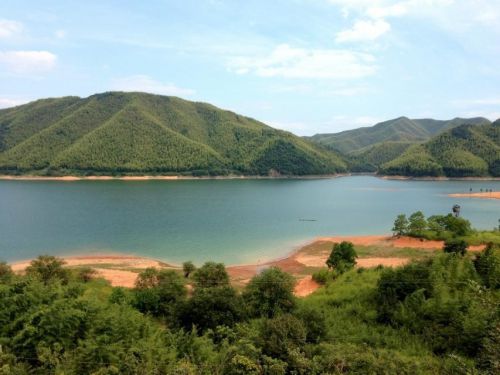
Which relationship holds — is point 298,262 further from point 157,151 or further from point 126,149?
point 126,149

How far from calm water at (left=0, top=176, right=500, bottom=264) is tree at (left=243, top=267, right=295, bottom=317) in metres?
16.2

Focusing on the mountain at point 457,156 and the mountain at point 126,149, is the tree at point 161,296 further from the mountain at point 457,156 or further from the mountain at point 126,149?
the mountain at point 457,156

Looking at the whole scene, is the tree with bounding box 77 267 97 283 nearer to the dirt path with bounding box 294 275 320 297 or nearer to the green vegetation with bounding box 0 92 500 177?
the dirt path with bounding box 294 275 320 297

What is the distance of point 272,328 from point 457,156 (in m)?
170

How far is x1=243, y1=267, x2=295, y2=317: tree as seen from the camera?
17516 millimetres

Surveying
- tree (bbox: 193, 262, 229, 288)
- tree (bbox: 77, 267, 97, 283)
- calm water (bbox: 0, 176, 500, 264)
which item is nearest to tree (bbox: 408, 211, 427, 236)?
calm water (bbox: 0, 176, 500, 264)

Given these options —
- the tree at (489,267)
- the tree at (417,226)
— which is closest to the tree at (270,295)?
the tree at (489,267)

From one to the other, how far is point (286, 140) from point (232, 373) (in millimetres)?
190360

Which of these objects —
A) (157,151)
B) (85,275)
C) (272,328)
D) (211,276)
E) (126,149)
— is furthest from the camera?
(157,151)

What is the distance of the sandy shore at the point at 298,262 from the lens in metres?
28.1

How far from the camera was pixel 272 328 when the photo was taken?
37.8ft

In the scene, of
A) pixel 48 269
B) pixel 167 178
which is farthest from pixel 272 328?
pixel 167 178

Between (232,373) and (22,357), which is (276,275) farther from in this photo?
(22,357)

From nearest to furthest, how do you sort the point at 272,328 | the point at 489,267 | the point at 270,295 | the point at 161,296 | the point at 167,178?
the point at 272,328 < the point at 489,267 < the point at 270,295 < the point at 161,296 < the point at 167,178
